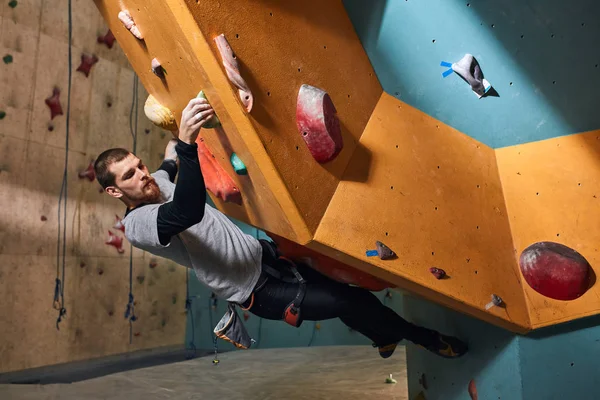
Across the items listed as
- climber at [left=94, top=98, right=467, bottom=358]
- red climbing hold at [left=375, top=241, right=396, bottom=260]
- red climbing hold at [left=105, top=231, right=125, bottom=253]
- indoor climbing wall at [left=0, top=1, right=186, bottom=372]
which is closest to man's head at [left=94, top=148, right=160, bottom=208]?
climber at [left=94, top=98, right=467, bottom=358]

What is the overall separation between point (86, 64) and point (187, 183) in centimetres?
265

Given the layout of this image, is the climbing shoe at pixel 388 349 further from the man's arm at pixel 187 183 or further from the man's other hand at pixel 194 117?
the man's other hand at pixel 194 117

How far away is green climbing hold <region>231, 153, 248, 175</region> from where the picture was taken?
3.81ft

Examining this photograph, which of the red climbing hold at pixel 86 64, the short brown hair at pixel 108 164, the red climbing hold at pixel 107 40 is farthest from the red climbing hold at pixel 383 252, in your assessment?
the red climbing hold at pixel 107 40

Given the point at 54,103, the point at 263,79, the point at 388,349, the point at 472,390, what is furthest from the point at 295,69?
the point at 54,103

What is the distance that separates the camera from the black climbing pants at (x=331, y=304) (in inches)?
56.2

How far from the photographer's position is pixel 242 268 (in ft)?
4.66

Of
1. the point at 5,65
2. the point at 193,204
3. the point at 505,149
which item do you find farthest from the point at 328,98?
the point at 5,65

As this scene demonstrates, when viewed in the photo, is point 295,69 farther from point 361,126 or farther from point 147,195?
point 147,195

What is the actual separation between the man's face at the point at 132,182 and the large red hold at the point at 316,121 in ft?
1.50

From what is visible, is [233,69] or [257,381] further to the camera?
[257,381]

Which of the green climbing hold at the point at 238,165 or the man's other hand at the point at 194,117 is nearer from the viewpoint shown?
the man's other hand at the point at 194,117

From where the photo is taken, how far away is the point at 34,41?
3045 millimetres

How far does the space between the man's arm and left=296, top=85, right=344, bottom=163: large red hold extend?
21 cm
